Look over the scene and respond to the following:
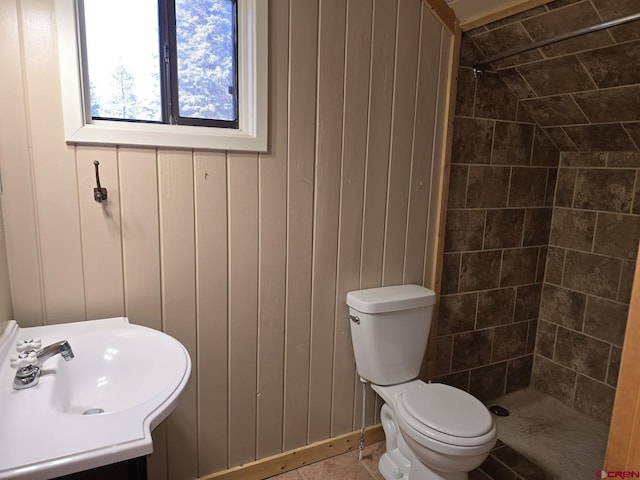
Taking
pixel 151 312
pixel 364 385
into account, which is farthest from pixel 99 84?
pixel 364 385

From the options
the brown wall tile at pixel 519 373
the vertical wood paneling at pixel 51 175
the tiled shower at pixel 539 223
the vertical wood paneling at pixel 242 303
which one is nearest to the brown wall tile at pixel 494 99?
the tiled shower at pixel 539 223

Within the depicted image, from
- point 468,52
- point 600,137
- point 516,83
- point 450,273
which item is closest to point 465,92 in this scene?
point 468,52

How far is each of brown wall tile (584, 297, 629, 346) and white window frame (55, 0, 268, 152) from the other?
6.98 ft

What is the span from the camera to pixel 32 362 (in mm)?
1029

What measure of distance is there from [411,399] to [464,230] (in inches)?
39.9

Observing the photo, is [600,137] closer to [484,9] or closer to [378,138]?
[484,9]

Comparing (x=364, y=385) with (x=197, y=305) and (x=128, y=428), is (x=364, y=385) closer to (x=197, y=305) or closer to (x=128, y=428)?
(x=197, y=305)

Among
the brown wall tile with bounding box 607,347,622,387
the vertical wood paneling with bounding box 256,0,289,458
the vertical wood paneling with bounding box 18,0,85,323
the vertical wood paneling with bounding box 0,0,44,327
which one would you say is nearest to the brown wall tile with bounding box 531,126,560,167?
the brown wall tile with bounding box 607,347,622,387

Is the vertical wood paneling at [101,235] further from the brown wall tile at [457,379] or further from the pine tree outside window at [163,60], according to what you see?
the brown wall tile at [457,379]

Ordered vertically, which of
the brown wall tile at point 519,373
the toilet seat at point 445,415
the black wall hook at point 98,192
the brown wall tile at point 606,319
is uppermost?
the black wall hook at point 98,192

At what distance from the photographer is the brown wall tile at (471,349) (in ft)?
7.80

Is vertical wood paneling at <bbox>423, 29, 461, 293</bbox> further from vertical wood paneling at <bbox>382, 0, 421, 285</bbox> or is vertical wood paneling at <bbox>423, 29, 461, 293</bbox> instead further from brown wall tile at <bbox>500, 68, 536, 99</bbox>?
brown wall tile at <bbox>500, 68, 536, 99</bbox>

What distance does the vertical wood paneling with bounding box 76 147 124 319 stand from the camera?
1428 mm

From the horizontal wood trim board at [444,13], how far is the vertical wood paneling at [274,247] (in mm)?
756
